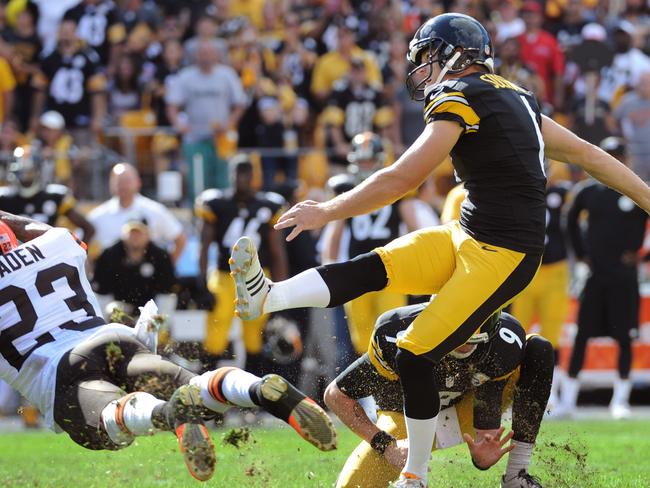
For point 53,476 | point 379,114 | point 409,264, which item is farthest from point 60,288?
point 379,114

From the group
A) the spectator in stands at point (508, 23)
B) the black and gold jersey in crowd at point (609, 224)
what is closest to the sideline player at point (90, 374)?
the black and gold jersey in crowd at point (609, 224)

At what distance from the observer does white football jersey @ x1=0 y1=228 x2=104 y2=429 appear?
5.43m

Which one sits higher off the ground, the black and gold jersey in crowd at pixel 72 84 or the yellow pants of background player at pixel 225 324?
the black and gold jersey in crowd at pixel 72 84

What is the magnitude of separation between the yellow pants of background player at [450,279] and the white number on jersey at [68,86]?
850 cm

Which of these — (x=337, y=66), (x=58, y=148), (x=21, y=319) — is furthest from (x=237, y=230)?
(x=21, y=319)

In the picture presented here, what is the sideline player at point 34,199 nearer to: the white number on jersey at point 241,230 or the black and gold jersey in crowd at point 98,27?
the white number on jersey at point 241,230

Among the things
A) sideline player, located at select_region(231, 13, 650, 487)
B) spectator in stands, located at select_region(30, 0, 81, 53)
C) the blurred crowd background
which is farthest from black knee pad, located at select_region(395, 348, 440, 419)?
spectator in stands, located at select_region(30, 0, 81, 53)

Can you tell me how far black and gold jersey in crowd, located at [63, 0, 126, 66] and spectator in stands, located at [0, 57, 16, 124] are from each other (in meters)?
0.97

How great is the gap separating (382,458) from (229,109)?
7.84 meters

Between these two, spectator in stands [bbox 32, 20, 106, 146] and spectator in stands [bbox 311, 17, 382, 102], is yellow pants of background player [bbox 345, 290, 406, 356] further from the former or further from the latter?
spectator in stands [bbox 32, 20, 106, 146]

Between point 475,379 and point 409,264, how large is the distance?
653 millimetres

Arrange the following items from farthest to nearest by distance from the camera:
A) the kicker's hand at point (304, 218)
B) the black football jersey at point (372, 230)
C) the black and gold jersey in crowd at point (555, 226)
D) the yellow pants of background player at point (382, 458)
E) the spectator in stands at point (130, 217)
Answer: the spectator in stands at point (130, 217) < the black and gold jersey in crowd at point (555, 226) < the black football jersey at point (372, 230) < the yellow pants of background player at point (382, 458) < the kicker's hand at point (304, 218)

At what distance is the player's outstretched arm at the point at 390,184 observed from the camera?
489cm

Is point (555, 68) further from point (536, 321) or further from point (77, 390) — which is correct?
point (77, 390)
